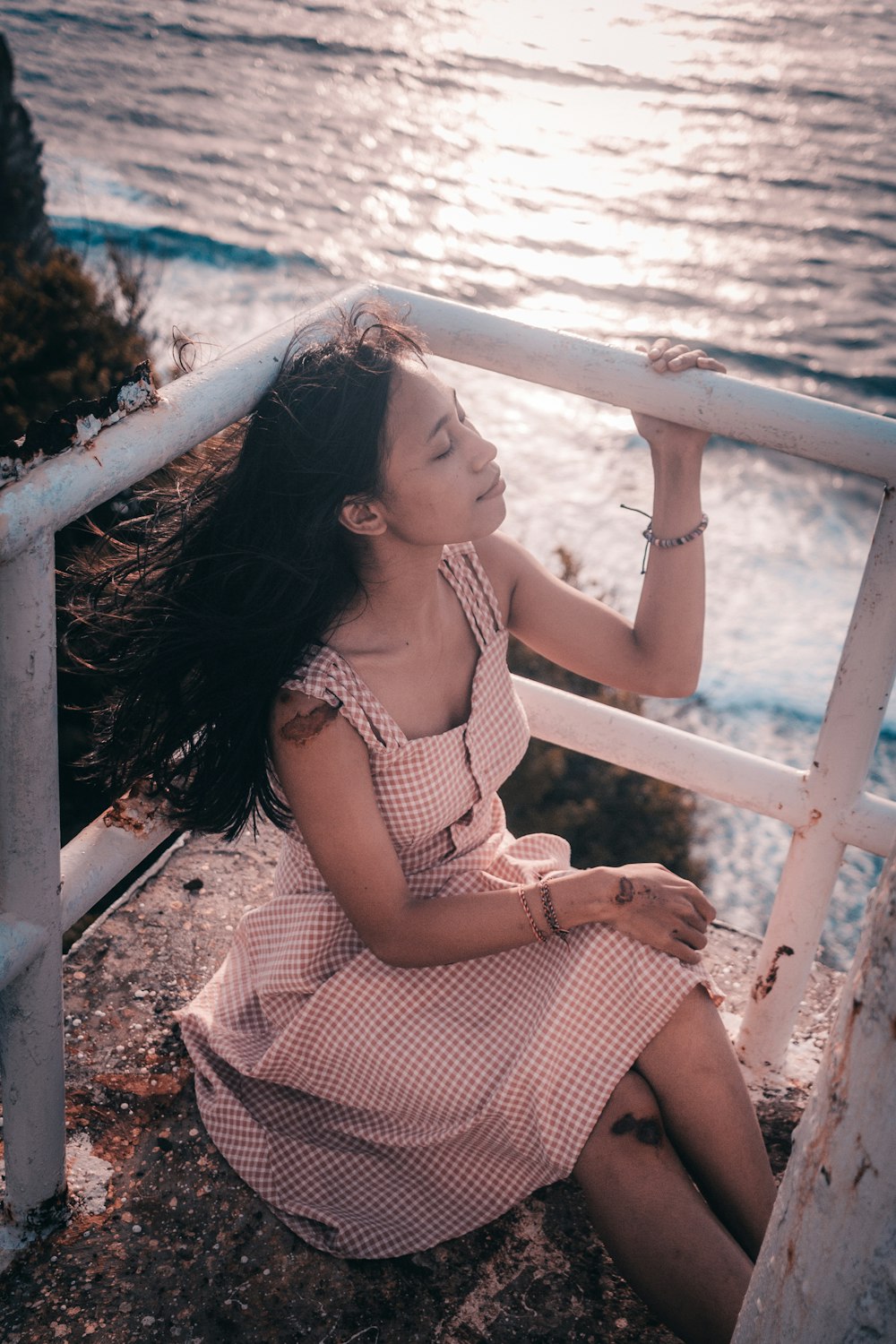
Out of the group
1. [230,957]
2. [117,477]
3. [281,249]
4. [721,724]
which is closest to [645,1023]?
[230,957]

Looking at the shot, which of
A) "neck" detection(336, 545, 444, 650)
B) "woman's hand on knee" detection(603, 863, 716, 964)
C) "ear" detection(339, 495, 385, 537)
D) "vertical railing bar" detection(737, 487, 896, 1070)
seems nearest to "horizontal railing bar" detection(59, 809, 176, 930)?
"neck" detection(336, 545, 444, 650)

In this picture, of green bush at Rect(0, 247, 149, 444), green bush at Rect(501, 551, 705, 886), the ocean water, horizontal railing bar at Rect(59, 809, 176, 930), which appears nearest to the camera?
horizontal railing bar at Rect(59, 809, 176, 930)

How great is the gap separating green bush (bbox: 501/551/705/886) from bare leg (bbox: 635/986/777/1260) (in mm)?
3485

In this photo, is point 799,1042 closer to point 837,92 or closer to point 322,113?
point 322,113

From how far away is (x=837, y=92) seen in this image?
56.9 ft

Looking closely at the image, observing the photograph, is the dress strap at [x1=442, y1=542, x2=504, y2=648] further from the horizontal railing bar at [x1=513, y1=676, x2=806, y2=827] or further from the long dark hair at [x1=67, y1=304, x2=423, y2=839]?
the long dark hair at [x1=67, y1=304, x2=423, y2=839]

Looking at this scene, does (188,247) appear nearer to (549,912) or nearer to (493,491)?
(493,491)

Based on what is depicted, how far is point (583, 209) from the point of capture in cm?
1324

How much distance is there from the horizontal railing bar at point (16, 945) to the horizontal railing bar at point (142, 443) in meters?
0.41

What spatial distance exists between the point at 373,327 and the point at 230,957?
36.6 inches

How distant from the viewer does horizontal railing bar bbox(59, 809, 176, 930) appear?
1.35 meters

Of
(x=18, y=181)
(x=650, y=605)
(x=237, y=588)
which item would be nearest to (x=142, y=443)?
(x=237, y=588)

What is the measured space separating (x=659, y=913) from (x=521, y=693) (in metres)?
0.49

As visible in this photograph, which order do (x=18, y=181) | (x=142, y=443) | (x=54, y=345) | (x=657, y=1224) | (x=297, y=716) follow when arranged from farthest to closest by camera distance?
(x=18, y=181)
(x=54, y=345)
(x=297, y=716)
(x=657, y=1224)
(x=142, y=443)
